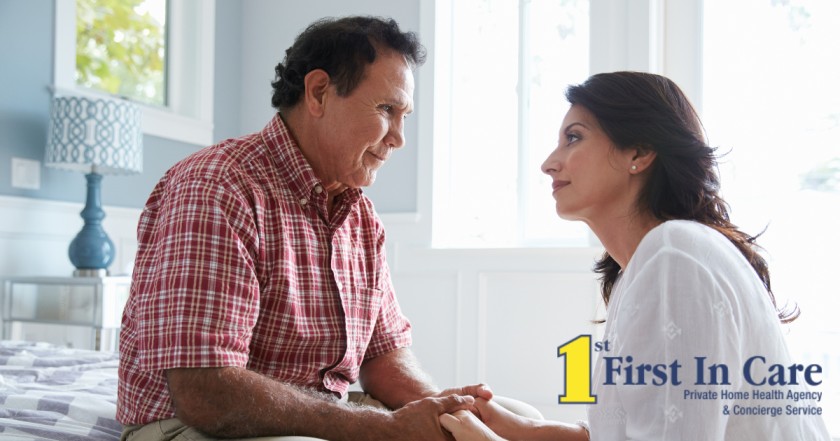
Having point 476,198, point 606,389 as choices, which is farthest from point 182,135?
point 606,389

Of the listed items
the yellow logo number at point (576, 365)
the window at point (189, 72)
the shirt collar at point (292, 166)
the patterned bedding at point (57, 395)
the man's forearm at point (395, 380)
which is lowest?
the yellow logo number at point (576, 365)

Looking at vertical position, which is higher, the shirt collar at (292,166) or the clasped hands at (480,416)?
the shirt collar at (292,166)

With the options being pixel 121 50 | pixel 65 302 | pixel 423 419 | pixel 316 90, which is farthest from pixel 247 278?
pixel 121 50

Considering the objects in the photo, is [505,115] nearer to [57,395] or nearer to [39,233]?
[39,233]

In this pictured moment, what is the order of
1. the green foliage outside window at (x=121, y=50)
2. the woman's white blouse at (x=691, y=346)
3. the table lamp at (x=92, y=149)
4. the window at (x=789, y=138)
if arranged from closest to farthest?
the woman's white blouse at (x=691, y=346) < the table lamp at (x=92, y=149) < the window at (x=789, y=138) < the green foliage outside window at (x=121, y=50)

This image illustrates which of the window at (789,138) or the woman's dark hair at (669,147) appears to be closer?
the woman's dark hair at (669,147)

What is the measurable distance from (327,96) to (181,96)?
8.79ft

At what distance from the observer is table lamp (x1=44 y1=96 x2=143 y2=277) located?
306 centimetres

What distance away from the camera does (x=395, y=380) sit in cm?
169

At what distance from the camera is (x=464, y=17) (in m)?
4.05

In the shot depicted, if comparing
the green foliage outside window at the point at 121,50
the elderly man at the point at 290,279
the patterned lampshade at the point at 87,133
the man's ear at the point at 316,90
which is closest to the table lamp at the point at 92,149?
the patterned lampshade at the point at 87,133

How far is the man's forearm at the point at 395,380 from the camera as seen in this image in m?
1.67

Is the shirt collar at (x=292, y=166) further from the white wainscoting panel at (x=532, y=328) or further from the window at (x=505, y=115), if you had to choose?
the window at (x=505, y=115)

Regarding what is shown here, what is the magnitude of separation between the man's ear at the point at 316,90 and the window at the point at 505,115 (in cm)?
224
